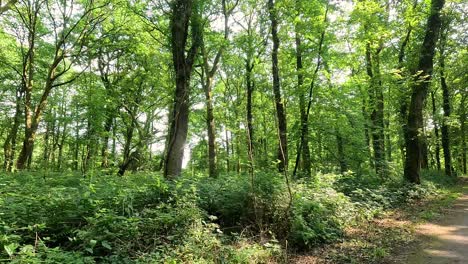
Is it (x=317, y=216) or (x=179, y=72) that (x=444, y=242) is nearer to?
(x=317, y=216)

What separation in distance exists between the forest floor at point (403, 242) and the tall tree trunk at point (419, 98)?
348 centimetres

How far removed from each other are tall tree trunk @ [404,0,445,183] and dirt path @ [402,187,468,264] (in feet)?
11.9

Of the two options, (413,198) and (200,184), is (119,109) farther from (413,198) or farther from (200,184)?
(413,198)

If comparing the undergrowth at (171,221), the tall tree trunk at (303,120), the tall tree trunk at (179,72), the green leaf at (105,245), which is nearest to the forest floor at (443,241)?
the undergrowth at (171,221)

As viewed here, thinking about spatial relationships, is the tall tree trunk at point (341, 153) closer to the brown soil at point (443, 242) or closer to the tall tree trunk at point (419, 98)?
the tall tree trunk at point (419, 98)

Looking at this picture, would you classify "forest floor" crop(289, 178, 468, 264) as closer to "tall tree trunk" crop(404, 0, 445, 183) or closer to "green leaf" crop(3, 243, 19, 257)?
"tall tree trunk" crop(404, 0, 445, 183)

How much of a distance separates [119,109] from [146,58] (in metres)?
3.96

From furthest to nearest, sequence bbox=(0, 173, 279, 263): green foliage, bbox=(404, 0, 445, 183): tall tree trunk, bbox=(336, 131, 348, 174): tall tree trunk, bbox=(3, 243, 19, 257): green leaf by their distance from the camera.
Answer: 1. bbox=(336, 131, 348, 174): tall tree trunk
2. bbox=(404, 0, 445, 183): tall tree trunk
3. bbox=(0, 173, 279, 263): green foliage
4. bbox=(3, 243, 19, 257): green leaf

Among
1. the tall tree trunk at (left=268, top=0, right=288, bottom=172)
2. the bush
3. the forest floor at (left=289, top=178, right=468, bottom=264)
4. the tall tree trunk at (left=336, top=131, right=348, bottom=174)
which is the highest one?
the tall tree trunk at (left=268, top=0, right=288, bottom=172)

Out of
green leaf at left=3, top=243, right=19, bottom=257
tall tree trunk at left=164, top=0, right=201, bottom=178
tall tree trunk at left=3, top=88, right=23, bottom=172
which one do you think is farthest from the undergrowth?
tall tree trunk at left=3, top=88, right=23, bottom=172

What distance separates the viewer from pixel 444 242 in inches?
277

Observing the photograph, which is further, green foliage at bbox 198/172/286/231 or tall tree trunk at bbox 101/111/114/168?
tall tree trunk at bbox 101/111/114/168

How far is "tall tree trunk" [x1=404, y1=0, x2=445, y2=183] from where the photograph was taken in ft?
44.3

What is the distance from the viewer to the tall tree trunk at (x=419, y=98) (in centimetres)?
1349
